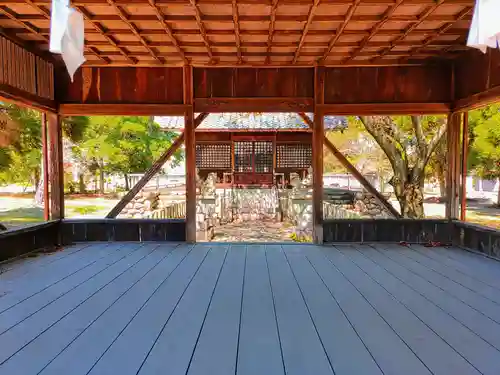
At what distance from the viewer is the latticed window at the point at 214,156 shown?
11.9 metres

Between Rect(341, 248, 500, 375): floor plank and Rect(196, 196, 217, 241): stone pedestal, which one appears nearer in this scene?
Rect(341, 248, 500, 375): floor plank

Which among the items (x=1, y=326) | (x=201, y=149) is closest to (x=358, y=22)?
(x=1, y=326)

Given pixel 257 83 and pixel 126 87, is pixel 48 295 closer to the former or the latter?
pixel 126 87

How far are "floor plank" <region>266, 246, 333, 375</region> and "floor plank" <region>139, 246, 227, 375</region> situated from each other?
20.4 inches

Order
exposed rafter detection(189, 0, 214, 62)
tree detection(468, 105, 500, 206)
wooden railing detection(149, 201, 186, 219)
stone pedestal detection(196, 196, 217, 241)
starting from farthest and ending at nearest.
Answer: stone pedestal detection(196, 196, 217, 241)
wooden railing detection(149, 201, 186, 219)
tree detection(468, 105, 500, 206)
exposed rafter detection(189, 0, 214, 62)

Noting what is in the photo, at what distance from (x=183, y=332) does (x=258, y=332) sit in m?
0.46

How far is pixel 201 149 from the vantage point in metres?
12.0

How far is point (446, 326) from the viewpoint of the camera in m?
2.21

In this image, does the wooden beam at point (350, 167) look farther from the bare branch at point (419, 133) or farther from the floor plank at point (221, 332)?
the floor plank at point (221, 332)

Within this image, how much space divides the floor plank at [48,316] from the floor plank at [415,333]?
2200mm

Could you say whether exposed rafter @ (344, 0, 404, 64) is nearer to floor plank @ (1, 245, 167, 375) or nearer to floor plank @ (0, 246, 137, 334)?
floor plank @ (1, 245, 167, 375)

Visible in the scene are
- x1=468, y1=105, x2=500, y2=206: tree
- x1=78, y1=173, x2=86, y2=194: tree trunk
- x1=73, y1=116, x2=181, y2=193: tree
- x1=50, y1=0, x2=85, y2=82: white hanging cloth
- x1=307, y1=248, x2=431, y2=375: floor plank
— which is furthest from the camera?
x1=78, y1=173, x2=86, y2=194: tree trunk

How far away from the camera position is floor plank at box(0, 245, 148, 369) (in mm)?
1976

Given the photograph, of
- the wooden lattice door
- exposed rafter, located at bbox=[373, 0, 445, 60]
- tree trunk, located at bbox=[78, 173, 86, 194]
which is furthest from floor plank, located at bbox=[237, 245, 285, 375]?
tree trunk, located at bbox=[78, 173, 86, 194]
